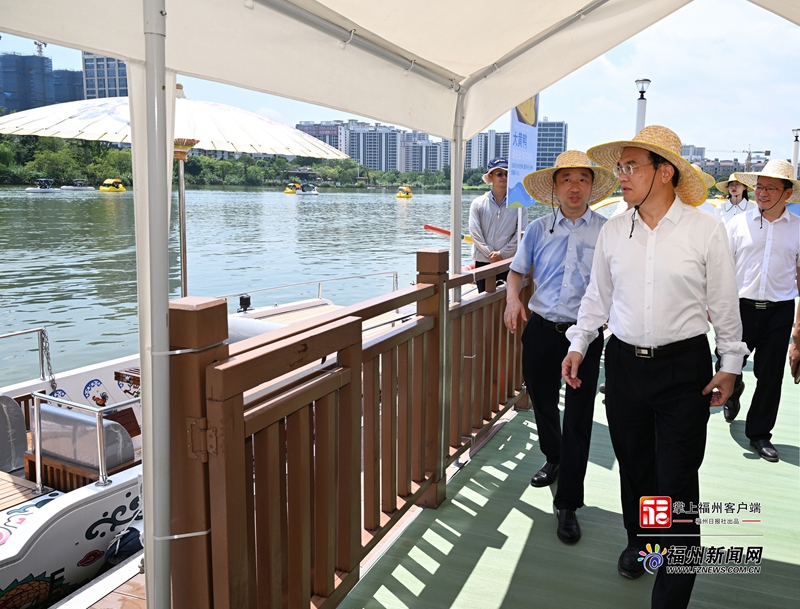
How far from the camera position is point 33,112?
5.47m

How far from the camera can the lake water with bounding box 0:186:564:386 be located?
756 inches

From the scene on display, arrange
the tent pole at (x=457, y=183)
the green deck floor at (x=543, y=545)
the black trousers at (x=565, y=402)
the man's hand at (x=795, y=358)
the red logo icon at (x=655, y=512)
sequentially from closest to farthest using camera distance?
1. the red logo icon at (x=655, y=512)
2. the green deck floor at (x=543, y=545)
3. the man's hand at (x=795, y=358)
4. the black trousers at (x=565, y=402)
5. the tent pole at (x=457, y=183)

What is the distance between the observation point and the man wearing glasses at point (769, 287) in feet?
11.9

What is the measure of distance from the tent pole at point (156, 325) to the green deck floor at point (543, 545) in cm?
100

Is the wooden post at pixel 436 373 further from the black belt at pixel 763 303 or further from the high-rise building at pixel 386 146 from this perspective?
the high-rise building at pixel 386 146

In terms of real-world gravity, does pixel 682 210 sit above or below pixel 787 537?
above

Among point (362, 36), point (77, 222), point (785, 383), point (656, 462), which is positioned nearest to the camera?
point (656, 462)

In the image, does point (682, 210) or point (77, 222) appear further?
point (77, 222)

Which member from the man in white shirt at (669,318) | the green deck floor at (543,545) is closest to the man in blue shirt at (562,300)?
the green deck floor at (543,545)

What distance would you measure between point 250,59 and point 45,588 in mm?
3043

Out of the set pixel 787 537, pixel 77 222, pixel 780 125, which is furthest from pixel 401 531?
pixel 780 125

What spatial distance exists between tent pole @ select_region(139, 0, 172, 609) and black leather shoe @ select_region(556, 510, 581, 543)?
173 centimetres

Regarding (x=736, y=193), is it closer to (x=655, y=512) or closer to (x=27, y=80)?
(x=655, y=512)

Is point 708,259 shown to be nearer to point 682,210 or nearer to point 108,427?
point 682,210
